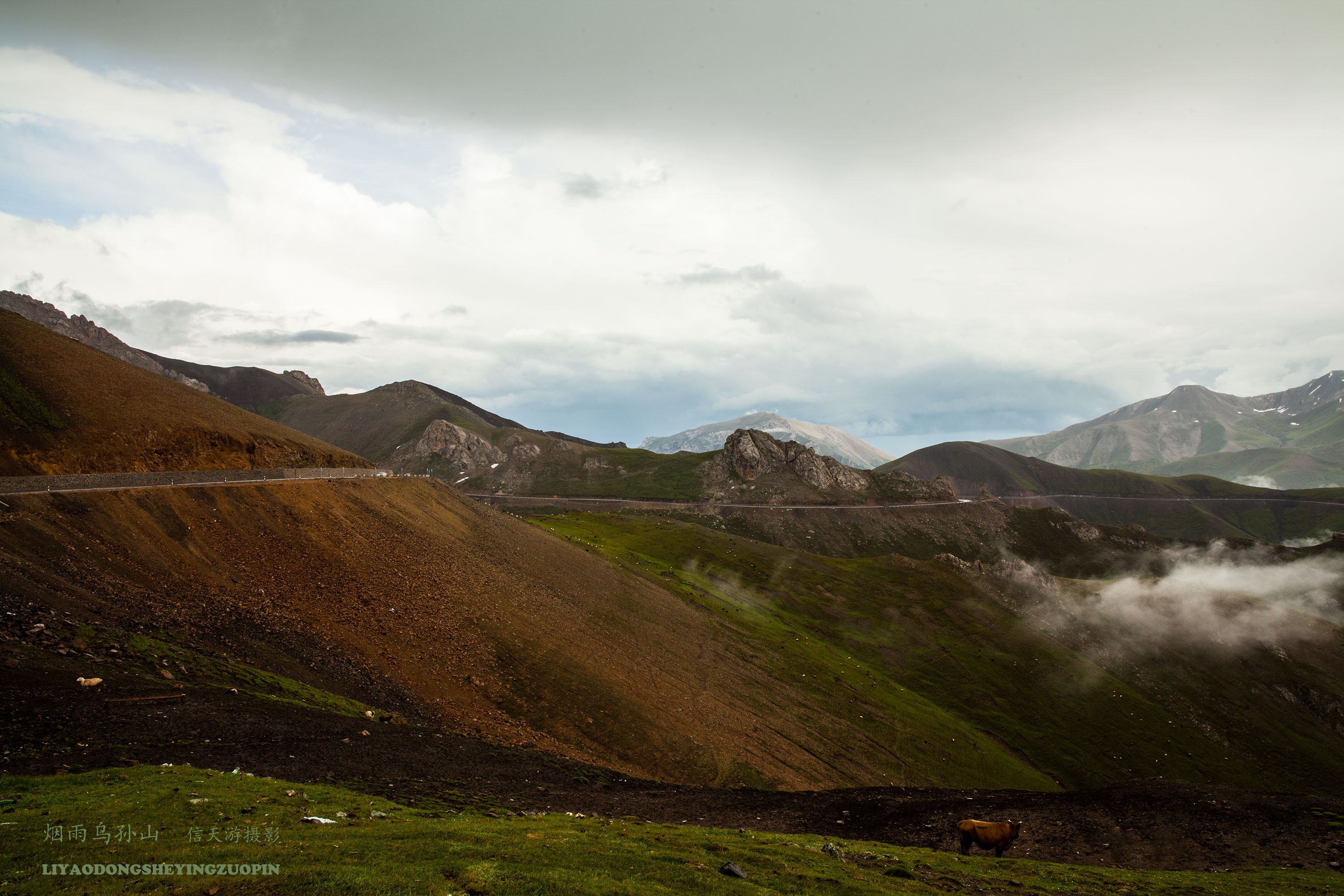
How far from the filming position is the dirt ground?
25828 mm

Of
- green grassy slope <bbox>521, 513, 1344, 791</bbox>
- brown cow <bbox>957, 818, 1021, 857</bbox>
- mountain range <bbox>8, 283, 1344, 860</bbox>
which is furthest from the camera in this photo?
green grassy slope <bbox>521, 513, 1344, 791</bbox>

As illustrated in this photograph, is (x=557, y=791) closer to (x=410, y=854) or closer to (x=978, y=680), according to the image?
(x=410, y=854)

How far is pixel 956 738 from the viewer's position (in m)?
81.6

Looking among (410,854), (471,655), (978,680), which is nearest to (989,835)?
(410,854)

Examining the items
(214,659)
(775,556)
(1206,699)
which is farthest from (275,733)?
(1206,699)

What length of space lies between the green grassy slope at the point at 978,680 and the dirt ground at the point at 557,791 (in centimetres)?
3456

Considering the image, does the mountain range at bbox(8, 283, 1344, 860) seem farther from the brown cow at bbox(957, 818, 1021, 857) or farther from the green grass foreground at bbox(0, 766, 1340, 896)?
the brown cow at bbox(957, 818, 1021, 857)

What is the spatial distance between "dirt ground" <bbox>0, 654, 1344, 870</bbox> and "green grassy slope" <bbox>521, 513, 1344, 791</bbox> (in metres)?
34.6

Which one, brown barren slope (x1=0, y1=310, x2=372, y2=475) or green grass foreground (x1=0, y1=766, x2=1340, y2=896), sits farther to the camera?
brown barren slope (x1=0, y1=310, x2=372, y2=475)

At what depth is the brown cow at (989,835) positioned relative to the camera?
31.8m

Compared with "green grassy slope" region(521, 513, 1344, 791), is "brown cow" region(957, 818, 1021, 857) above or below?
above

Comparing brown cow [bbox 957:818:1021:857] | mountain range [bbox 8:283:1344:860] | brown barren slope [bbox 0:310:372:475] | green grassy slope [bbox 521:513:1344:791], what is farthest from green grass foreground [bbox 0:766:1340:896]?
green grassy slope [bbox 521:513:1344:791]

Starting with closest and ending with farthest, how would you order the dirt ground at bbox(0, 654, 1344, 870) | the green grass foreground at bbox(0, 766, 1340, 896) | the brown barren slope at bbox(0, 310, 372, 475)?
the green grass foreground at bbox(0, 766, 1340, 896), the dirt ground at bbox(0, 654, 1344, 870), the brown barren slope at bbox(0, 310, 372, 475)

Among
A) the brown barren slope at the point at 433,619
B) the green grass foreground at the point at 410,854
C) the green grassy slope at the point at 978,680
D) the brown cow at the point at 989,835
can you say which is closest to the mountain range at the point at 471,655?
the brown barren slope at the point at 433,619
